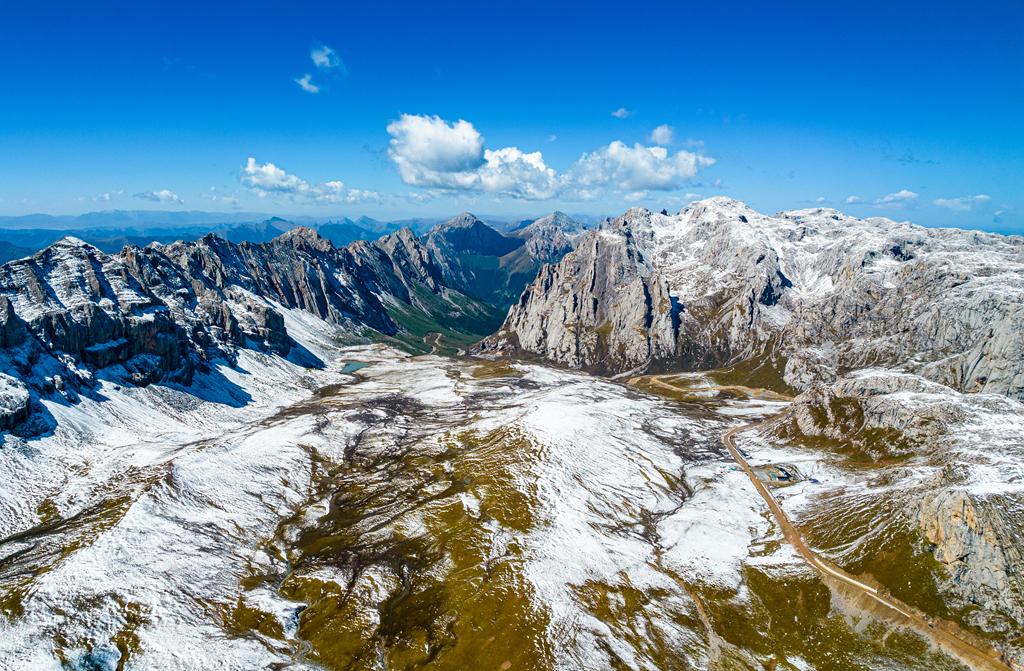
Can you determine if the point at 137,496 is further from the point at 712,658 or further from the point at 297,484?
the point at 712,658

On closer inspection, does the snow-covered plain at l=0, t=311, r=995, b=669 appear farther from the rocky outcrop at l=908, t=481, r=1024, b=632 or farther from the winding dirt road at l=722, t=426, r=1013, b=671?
the rocky outcrop at l=908, t=481, r=1024, b=632

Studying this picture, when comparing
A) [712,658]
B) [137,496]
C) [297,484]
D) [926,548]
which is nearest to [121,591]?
[137,496]

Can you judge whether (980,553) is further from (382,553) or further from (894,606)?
(382,553)

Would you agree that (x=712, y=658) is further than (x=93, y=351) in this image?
No

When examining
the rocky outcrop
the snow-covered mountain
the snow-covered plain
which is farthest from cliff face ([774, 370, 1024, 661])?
the snow-covered plain

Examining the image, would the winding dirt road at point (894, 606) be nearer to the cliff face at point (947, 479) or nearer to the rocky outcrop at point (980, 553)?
the cliff face at point (947, 479)

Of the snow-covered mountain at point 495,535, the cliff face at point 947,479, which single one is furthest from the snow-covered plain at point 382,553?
the cliff face at point 947,479
